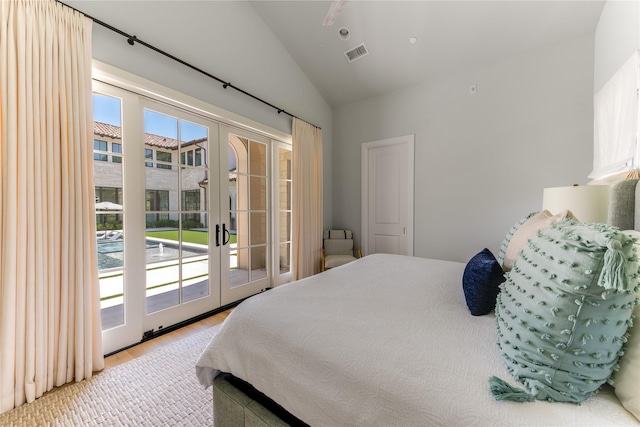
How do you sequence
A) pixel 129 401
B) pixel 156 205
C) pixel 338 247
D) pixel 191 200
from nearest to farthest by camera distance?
1. pixel 129 401
2. pixel 156 205
3. pixel 191 200
4. pixel 338 247

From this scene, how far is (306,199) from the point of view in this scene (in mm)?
3756

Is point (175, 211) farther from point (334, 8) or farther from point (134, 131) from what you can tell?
point (334, 8)

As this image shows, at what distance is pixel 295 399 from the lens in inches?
35.7

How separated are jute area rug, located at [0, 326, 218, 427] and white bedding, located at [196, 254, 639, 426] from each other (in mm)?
530

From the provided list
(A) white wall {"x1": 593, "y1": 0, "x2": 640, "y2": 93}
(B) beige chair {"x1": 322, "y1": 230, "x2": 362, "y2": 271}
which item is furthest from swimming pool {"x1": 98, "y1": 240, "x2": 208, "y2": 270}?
(A) white wall {"x1": 593, "y1": 0, "x2": 640, "y2": 93}

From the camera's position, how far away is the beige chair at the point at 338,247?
12.8 ft

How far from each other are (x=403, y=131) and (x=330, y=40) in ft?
5.05

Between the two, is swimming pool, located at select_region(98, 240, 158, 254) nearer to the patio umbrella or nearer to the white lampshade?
the patio umbrella

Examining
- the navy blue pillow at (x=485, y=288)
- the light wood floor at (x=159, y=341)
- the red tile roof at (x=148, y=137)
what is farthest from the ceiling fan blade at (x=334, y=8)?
the light wood floor at (x=159, y=341)

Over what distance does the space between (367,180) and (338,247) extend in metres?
1.16

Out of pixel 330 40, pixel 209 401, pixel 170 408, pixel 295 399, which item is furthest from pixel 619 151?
pixel 170 408

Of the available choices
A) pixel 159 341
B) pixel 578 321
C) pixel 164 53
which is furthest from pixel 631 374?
pixel 164 53

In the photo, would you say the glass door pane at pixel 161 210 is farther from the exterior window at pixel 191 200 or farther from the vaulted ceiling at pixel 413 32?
the vaulted ceiling at pixel 413 32

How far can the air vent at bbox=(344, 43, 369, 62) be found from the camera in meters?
3.25
